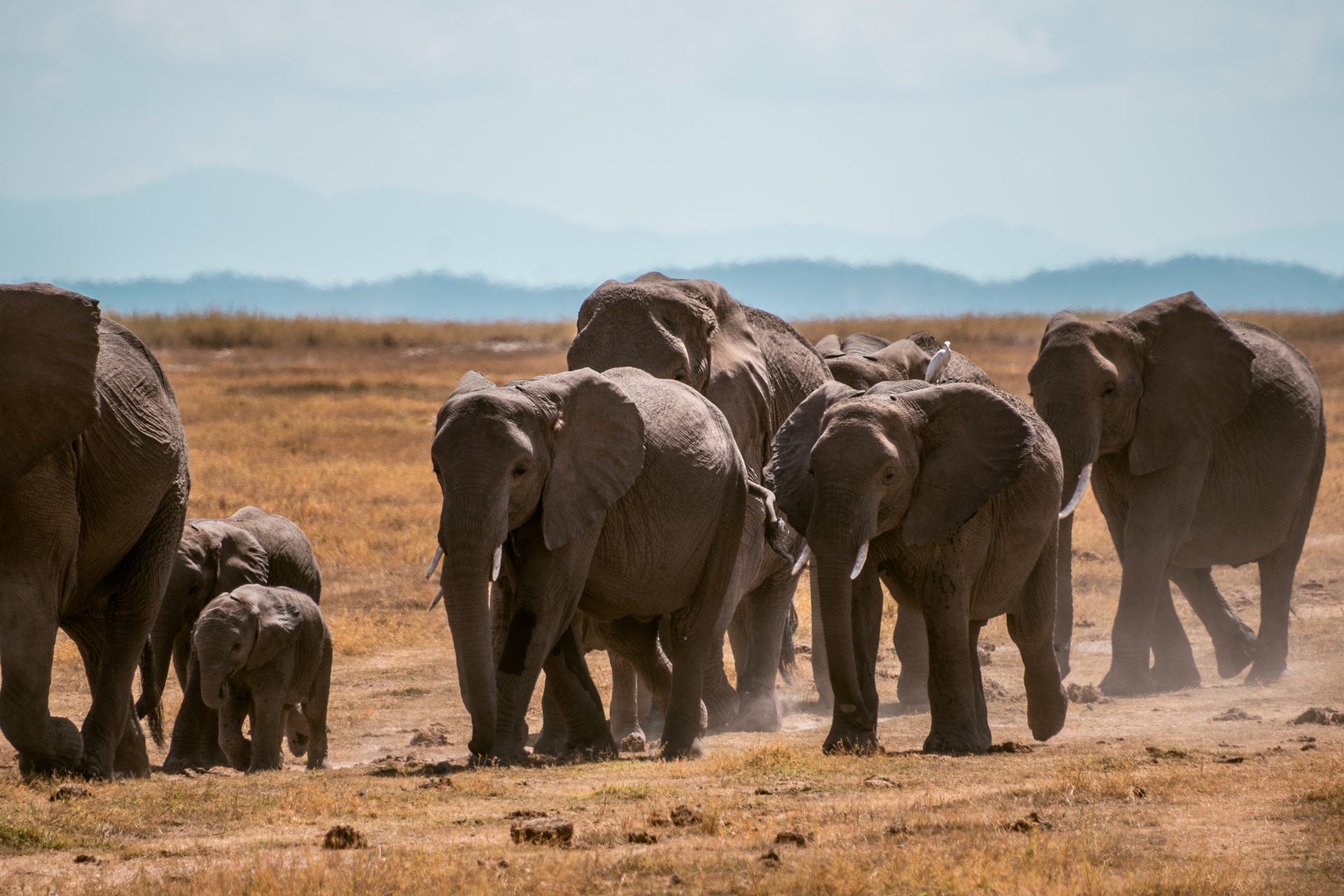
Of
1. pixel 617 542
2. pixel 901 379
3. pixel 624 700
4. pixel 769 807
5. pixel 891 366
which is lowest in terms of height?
pixel 624 700

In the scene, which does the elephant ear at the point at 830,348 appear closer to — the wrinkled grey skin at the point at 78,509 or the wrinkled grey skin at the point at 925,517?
the wrinkled grey skin at the point at 925,517

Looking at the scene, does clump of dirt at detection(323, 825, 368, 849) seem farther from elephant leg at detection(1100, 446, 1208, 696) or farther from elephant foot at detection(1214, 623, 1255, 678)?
elephant foot at detection(1214, 623, 1255, 678)

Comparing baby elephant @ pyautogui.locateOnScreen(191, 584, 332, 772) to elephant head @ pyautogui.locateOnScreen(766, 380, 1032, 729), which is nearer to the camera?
elephant head @ pyautogui.locateOnScreen(766, 380, 1032, 729)

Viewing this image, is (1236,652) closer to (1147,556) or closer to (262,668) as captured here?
(1147,556)

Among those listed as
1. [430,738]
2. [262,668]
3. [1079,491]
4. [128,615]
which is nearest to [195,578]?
[262,668]

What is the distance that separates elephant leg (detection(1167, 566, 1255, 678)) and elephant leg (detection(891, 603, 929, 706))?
8.44 ft

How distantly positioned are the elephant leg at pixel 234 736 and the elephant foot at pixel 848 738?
4.04 m

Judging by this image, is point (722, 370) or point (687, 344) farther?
point (722, 370)

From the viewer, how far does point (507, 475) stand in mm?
8992

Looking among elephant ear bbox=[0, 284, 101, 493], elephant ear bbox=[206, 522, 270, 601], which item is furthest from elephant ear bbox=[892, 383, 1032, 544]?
elephant ear bbox=[206, 522, 270, 601]

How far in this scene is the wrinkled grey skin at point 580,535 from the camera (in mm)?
8922

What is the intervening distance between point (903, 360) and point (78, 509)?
328 inches

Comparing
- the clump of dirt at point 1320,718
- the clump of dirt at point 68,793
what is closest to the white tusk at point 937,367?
the clump of dirt at point 1320,718

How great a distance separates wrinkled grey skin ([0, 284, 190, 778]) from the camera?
8414mm
